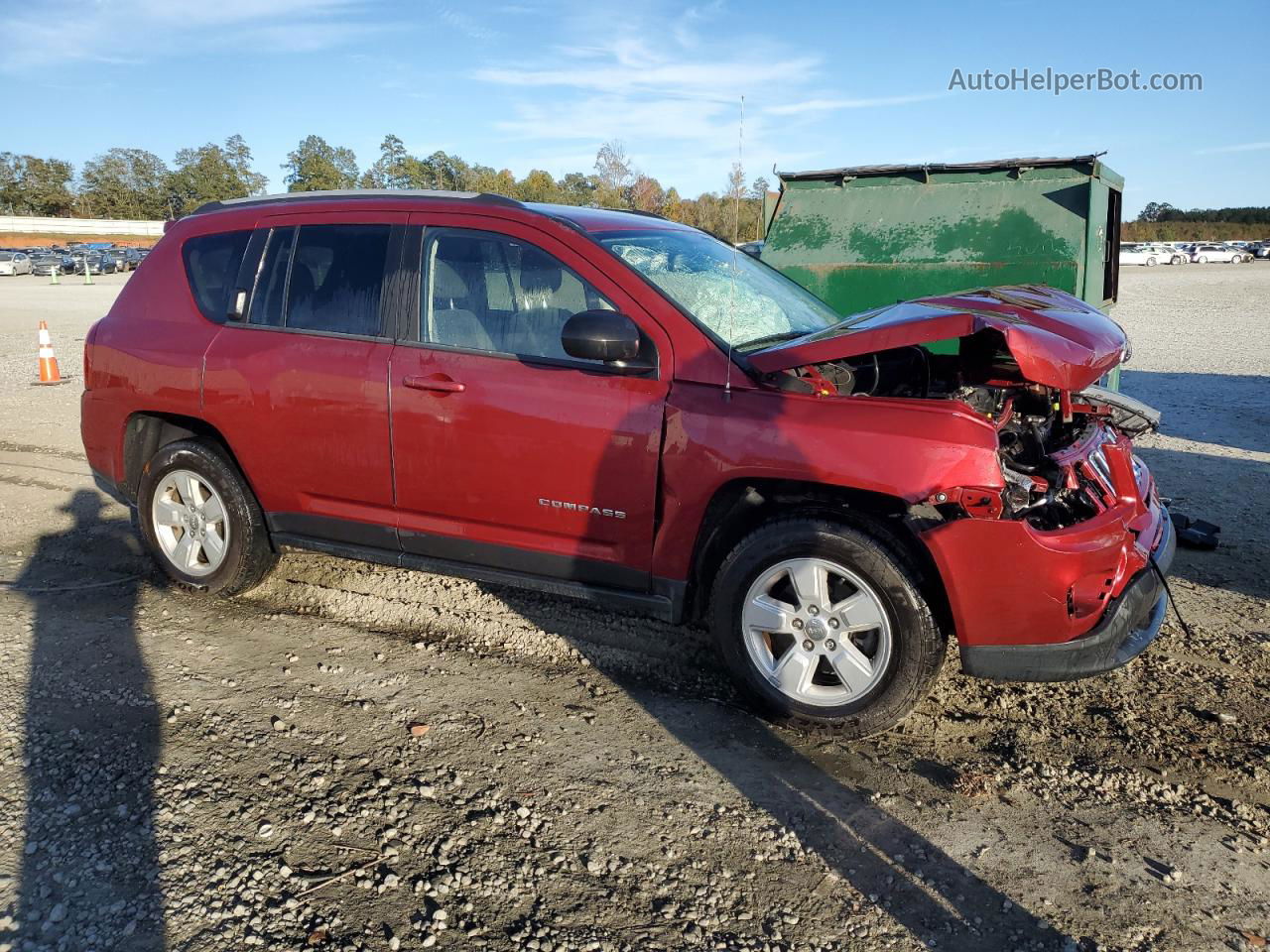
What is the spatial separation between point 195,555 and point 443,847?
8.79 feet

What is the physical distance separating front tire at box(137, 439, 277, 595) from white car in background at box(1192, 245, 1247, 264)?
230ft

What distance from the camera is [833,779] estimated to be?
3268 mm

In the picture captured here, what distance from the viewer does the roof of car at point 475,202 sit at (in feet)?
13.6

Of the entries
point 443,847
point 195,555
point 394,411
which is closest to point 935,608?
point 443,847

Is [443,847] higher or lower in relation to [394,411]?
lower

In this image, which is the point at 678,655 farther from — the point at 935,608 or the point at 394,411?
the point at 394,411

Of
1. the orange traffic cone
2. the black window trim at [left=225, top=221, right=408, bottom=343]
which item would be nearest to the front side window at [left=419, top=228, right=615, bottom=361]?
the black window trim at [left=225, top=221, right=408, bottom=343]

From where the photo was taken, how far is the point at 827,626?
3424 millimetres

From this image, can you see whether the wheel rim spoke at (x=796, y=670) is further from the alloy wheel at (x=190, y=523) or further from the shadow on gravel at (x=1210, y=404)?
the shadow on gravel at (x=1210, y=404)

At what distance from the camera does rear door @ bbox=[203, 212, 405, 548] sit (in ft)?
13.8

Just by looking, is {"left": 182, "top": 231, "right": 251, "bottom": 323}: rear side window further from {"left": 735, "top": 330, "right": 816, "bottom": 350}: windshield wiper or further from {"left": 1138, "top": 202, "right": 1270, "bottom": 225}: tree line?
{"left": 1138, "top": 202, "right": 1270, "bottom": 225}: tree line

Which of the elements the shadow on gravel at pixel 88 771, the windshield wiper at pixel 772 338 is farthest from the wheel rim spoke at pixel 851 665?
the shadow on gravel at pixel 88 771

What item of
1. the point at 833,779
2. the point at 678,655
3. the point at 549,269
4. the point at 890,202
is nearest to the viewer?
the point at 833,779

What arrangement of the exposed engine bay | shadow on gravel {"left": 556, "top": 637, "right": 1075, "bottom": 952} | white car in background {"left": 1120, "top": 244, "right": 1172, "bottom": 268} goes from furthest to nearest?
white car in background {"left": 1120, "top": 244, "right": 1172, "bottom": 268} < the exposed engine bay < shadow on gravel {"left": 556, "top": 637, "right": 1075, "bottom": 952}
